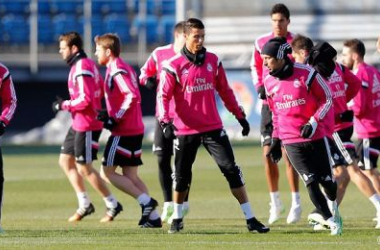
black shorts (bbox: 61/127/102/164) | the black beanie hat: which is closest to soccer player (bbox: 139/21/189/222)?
black shorts (bbox: 61/127/102/164)

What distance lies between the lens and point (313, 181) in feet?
38.6

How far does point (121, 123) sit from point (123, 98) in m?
0.30

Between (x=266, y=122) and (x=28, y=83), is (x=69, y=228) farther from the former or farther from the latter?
(x=28, y=83)

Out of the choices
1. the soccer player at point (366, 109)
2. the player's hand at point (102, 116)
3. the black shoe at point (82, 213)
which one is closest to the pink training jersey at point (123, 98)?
the player's hand at point (102, 116)

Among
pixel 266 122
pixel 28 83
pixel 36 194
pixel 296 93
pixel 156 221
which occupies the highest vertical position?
pixel 296 93

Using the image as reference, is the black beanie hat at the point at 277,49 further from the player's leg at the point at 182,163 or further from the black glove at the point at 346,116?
the black glove at the point at 346,116

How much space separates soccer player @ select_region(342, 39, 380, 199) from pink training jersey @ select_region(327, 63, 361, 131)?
438mm

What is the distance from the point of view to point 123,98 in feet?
45.9

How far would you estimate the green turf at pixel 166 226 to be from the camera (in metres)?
11.2

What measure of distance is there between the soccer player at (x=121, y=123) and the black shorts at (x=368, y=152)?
2517 mm

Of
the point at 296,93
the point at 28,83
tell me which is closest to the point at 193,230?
the point at 296,93

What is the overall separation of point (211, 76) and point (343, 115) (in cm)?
172

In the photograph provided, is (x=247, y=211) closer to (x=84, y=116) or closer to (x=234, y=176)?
(x=234, y=176)

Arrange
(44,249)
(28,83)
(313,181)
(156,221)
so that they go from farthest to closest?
1. (28,83)
2. (156,221)
3. (313,181)
4. (44,249)
